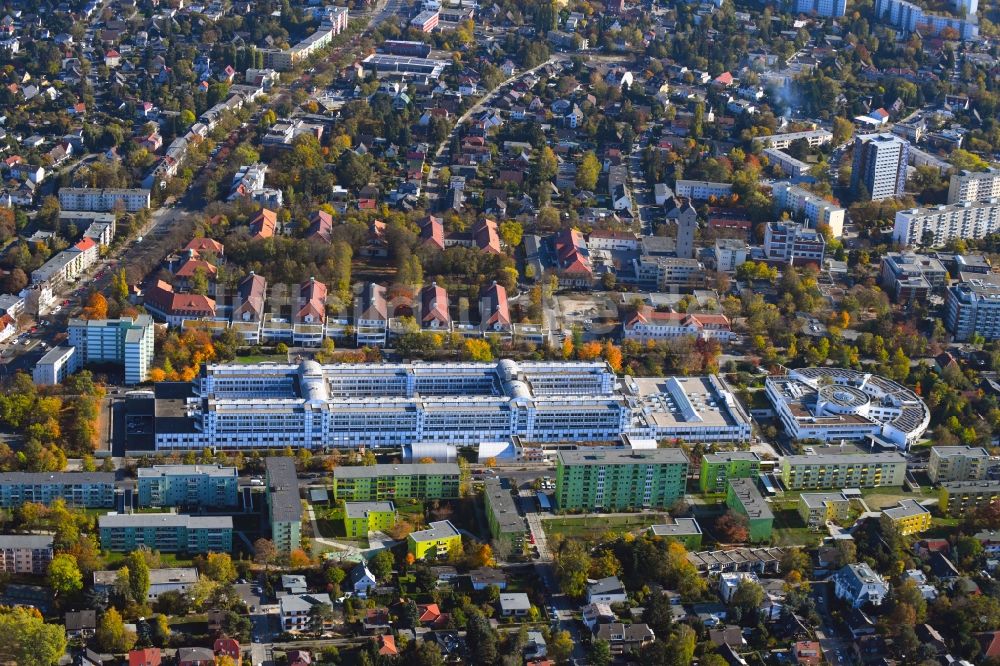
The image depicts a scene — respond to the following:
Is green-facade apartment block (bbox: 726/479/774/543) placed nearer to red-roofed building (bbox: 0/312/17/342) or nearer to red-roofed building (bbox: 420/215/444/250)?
red-roofed building (bbox: 420/215/444/250)

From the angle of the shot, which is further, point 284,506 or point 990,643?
point 284,506

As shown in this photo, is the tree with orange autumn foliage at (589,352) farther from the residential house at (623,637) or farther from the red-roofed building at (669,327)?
the residential house at (623,637)

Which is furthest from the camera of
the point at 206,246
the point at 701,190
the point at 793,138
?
the point at 793,138

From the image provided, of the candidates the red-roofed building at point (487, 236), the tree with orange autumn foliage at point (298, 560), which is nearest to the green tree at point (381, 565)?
the tree with orange autumn foliage at point (298, 560)

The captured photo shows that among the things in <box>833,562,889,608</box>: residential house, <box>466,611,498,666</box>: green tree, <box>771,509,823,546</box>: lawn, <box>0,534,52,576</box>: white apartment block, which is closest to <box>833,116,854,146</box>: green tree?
<box>771,509,823,546</box>: lawn

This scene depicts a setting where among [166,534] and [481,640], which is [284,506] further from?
[481,640]

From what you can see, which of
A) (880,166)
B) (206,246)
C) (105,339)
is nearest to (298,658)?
(105,339)

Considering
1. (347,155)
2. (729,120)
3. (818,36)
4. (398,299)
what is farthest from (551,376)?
(818,36)
